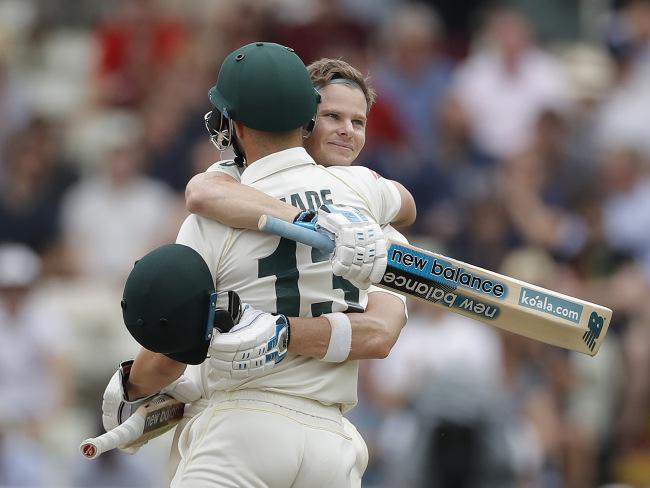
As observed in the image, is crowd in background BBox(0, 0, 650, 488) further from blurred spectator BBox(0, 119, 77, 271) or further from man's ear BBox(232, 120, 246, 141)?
man's ear BBox(232, 120, 246, 141)

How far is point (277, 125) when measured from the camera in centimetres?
417

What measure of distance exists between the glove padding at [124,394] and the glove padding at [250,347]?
458 millimetres

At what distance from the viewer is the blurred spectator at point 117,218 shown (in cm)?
945

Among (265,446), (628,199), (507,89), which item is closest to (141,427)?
(265,446)

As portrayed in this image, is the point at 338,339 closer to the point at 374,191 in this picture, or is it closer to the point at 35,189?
the point at 374,191

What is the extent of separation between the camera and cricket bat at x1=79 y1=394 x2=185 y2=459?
4.25m

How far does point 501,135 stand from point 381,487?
118 inches

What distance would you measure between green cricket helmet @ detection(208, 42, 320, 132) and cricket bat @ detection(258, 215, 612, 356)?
483 mm

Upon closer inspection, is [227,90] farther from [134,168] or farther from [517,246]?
[134,168]

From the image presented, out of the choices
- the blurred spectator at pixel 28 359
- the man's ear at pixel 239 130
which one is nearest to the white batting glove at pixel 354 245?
the man's ear at pixel 239 130

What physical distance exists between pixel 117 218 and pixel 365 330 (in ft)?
18.1

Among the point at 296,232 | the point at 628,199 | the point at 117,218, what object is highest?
the point at 296,232

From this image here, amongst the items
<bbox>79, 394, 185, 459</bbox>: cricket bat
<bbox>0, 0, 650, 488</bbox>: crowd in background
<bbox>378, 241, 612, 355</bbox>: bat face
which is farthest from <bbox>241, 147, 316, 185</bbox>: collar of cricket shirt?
<bbox>0, 0, 650, 488</bbox>: crowd in background

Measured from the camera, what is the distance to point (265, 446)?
402 cm
